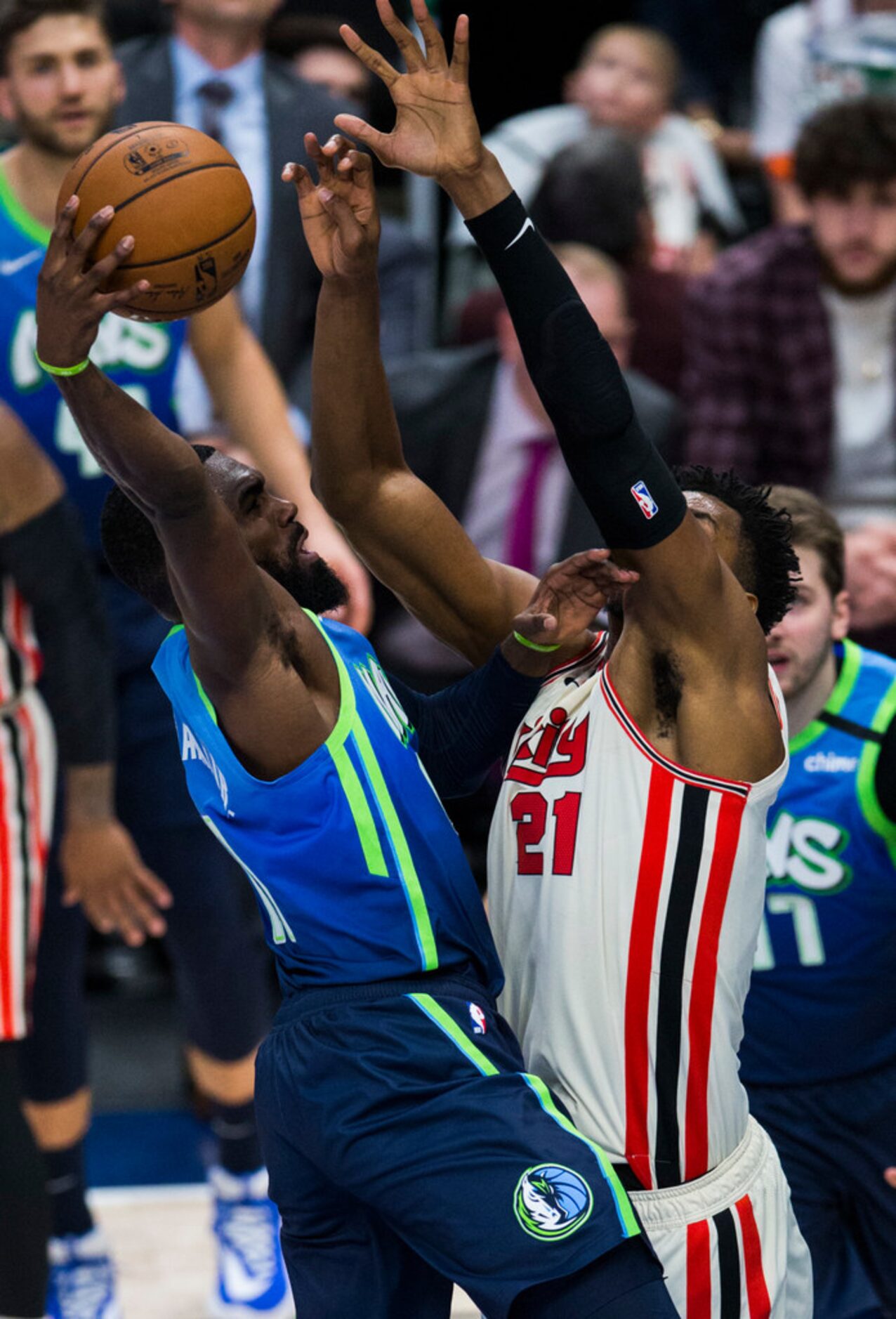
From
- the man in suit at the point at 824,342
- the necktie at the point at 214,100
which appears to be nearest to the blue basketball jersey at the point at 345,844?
the man in suit at the point at 824,342

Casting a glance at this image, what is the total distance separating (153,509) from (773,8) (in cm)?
547

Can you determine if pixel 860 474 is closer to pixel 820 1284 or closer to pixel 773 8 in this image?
pixel 820 1284

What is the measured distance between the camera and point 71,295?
7.59ft

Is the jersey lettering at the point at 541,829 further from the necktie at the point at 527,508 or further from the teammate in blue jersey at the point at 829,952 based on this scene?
the necktie at the point at 527,508

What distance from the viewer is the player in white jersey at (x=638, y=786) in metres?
2.46

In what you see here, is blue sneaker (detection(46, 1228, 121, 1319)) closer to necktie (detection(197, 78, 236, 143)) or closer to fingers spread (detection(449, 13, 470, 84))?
fingers spread (detection(449, 13, 470, 84))

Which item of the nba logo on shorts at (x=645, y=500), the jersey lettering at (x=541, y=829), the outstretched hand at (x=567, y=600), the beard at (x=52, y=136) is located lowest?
the jersey lettering at (x=541, y=829)

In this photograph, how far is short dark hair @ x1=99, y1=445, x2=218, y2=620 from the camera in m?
2.73

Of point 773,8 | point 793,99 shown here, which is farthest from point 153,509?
Answer: point 773,8

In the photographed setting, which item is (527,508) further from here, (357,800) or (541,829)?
(357,800)

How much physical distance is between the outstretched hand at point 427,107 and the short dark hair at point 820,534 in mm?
972

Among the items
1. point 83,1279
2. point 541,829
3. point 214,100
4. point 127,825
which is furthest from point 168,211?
point 214,100

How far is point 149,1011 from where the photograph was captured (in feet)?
19.1

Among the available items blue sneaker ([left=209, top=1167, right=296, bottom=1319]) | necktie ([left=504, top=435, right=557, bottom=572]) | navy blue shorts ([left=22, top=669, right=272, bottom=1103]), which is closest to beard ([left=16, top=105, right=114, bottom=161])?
navy blue shorts ([left=22, top=669, right=272, bottom=1103])
